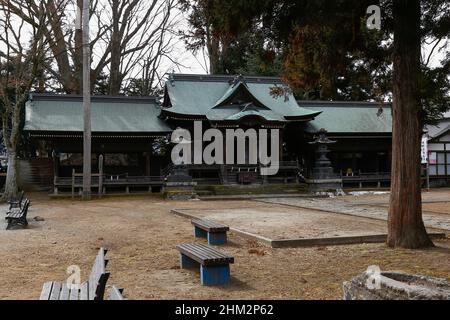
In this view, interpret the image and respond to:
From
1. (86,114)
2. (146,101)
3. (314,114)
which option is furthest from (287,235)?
(146,101)

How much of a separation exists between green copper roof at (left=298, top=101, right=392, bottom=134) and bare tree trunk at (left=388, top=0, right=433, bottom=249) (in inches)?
740

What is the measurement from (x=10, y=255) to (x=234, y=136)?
18.4 m

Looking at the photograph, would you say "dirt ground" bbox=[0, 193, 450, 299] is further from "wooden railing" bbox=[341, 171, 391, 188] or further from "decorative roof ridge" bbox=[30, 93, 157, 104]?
"wooden railing" bbox=[341, 171, 391, 188]

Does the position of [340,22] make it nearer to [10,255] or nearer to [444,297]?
[444,297]

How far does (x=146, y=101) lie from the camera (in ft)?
92.7

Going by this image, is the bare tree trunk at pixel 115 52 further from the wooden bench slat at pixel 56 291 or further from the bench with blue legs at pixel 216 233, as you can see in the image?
the wooden bench slat at pixel 56 291

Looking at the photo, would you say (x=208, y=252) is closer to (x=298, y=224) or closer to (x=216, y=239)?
(x=216, y=239)

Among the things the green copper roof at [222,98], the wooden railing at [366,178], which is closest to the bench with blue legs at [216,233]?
the green copper roof at [222,98]

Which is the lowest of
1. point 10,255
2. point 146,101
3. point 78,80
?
point 10,255

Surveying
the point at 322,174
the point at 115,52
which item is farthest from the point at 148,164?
the point at 115,52

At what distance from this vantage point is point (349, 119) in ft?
98.2

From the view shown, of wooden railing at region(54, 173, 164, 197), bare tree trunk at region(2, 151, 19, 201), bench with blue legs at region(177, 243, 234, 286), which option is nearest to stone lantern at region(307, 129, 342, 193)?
wooden railing at region(54, 173, 164, 197)

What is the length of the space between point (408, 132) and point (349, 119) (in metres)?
22.1

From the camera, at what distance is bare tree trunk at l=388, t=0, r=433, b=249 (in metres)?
8.40
